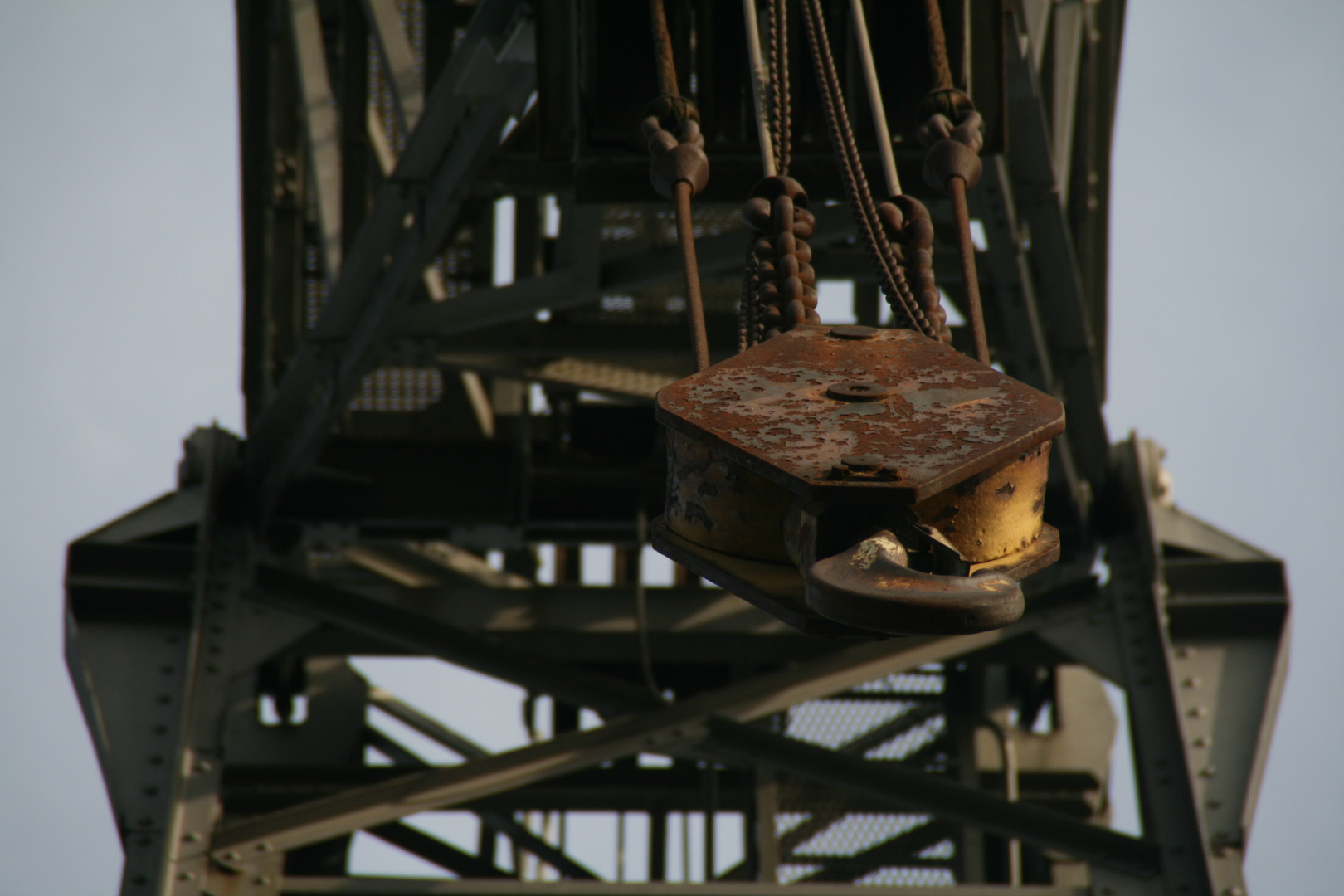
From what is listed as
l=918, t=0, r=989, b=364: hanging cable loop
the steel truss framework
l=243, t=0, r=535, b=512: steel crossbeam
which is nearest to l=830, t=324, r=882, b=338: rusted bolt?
l=918, t=0, r=989, b=364: hanging cable loop

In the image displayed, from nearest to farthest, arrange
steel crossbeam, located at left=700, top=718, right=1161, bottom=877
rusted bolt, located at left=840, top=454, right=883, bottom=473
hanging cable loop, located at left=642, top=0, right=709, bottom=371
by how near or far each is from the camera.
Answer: rusted bolt, located at left=840, top=454, right=883, bottom=473 → hanging cable loop, located at left=642, top=0, right=709, bottom=371 → steel crossbeam, located at left=700, top=718, right=1161, bottom=877

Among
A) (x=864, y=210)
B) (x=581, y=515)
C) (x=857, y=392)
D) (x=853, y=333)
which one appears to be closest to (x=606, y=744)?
(x=581, y=515)

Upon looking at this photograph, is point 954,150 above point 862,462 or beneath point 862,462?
above

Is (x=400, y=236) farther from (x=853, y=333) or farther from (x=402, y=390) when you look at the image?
(x=853, y=333)

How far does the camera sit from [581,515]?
27.7ft

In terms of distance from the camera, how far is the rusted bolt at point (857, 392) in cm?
283

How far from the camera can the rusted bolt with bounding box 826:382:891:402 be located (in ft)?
9.29

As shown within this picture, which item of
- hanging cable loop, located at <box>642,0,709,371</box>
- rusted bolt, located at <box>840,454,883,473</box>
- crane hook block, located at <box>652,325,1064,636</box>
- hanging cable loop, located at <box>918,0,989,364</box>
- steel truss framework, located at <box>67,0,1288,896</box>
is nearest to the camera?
crane hook block, located at <box>652,325,1064,636</box>

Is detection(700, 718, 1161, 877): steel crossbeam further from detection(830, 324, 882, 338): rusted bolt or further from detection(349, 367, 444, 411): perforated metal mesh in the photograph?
detection(830, 324, 882, 338): rusted bolt

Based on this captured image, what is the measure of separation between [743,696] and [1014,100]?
2.94m

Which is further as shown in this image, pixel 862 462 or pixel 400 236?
pixel 400 236

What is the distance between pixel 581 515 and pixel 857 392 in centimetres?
568

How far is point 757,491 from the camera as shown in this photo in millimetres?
2754

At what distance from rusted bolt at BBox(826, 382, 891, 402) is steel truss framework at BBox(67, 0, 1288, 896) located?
2979 millimetres
